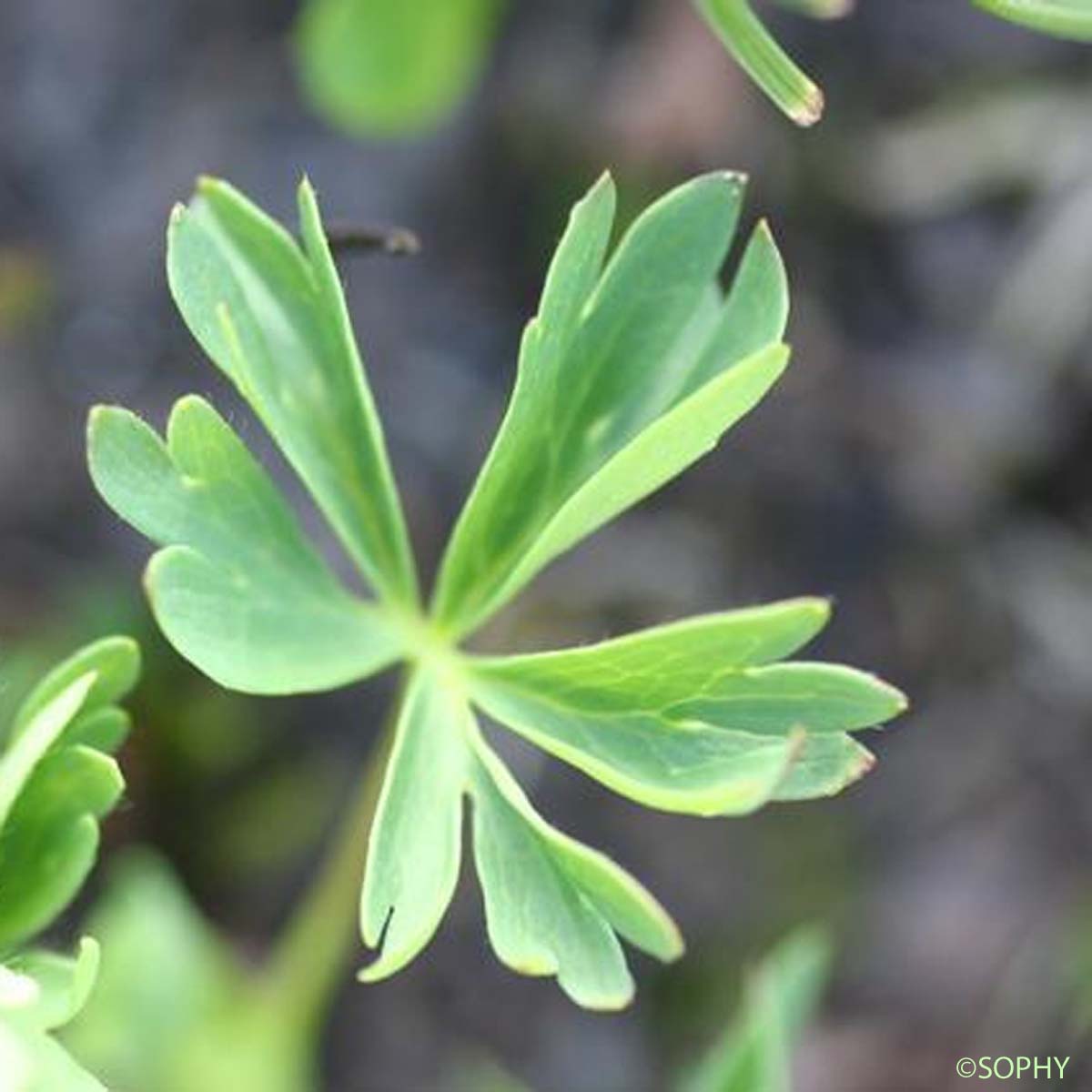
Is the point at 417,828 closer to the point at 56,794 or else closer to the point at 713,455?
the point at 56,794

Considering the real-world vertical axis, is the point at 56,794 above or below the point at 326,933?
above

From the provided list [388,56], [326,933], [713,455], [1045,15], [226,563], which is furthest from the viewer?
[713,455]

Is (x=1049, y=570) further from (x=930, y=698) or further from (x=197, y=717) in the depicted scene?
(x=197, y=717)

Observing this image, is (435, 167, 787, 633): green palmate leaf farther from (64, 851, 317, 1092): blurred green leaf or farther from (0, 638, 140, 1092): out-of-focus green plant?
(64, 851, 317, 1092): blurred green leaf

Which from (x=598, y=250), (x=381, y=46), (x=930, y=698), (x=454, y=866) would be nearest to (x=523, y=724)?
(x=454, y=866)

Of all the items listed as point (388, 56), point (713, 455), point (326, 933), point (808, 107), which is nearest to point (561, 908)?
point (808, 107)

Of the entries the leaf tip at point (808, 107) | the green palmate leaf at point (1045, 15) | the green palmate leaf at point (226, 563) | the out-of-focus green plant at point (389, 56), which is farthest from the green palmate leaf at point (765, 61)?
the out-of-focus green plant at point (389, 56)

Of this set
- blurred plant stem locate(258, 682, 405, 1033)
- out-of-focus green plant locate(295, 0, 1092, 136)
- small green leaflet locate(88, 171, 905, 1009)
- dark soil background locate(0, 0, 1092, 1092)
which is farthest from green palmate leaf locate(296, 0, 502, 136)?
small green leaflet locate(88, 171, 905, 1009)
